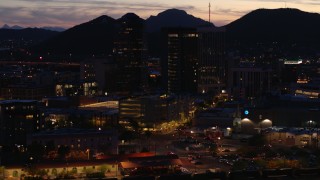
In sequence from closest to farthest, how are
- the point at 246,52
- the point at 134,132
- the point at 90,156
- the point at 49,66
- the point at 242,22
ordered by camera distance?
the point at 90,156 → the point at 134,132 → the point at 49,66 → the point at 246,52 → the point at 242,22

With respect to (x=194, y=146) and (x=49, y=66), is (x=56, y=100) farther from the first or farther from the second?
(x=49, y=66)

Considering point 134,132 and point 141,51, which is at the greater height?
point 141,51

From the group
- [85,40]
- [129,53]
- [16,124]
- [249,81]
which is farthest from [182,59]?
[85,40]

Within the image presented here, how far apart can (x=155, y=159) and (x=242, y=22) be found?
45.0 m

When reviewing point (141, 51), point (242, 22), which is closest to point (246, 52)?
point (242, 22)

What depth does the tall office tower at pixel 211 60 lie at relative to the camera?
2628 centimetres

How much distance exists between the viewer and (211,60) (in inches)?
1071

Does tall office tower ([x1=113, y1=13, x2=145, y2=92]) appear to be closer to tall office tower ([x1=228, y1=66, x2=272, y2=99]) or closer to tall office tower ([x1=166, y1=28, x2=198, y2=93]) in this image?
tall office tower ([x1=166, y1=28, x2=198, y2=93])

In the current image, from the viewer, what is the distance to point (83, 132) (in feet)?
37.3

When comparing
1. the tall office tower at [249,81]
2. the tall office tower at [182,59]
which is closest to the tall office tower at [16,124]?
the tall office tower at [249,81]

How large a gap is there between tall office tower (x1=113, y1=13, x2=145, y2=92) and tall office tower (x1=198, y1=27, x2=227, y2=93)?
2512 millimetres

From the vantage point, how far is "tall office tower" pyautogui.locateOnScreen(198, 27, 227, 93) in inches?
1035

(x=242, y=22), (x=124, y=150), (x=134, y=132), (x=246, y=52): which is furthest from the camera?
(x=242, y=22)

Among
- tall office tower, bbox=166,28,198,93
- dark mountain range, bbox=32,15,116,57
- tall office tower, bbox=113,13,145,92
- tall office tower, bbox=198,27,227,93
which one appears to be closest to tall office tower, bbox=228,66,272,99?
tall office tower, bbox=198,27,227,93
